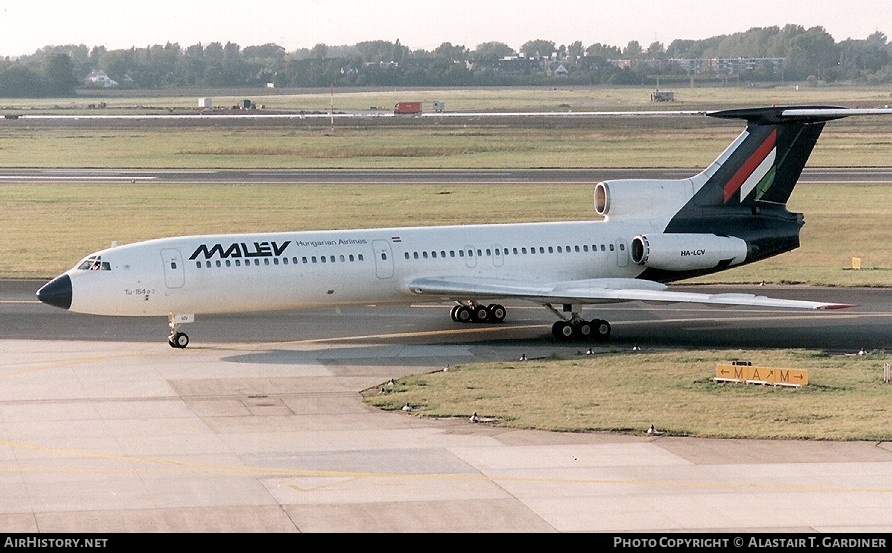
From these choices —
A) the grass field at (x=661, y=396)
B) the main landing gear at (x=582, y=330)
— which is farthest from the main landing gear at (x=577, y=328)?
the grass field at (x=661, y=396)

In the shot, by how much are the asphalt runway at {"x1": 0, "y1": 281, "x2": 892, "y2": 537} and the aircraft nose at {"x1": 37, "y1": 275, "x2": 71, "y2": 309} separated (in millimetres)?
1430

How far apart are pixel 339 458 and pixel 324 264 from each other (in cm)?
1438

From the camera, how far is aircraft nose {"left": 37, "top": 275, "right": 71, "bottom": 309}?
37469 mm

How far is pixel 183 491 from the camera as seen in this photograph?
23094mm

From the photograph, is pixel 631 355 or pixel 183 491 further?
pixel 631 355

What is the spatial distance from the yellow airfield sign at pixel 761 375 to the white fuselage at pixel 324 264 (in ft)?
33.4

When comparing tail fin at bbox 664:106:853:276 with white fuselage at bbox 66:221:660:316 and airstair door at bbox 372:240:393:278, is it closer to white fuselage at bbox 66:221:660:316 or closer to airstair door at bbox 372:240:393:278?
white fuselage at bbox 66:221:660:316

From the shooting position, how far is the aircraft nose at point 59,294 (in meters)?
37.5

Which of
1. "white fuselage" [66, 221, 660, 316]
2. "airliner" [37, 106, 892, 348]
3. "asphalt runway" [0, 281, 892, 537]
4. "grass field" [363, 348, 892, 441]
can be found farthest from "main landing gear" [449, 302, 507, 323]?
"grass field" [363, 348, 892, 441]

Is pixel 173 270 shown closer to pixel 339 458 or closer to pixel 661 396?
pixel 339 458

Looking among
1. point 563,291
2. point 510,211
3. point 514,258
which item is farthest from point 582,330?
point 510,211
